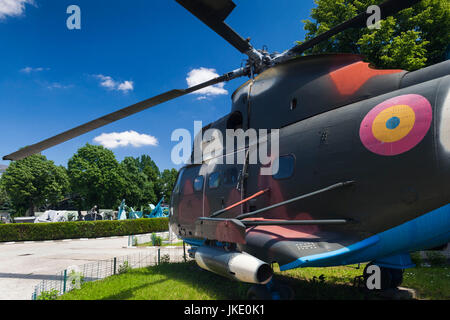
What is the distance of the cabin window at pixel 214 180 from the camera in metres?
8.04

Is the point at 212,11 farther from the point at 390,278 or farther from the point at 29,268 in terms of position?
the point at 29,268

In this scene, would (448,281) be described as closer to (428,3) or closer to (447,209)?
(447,209)

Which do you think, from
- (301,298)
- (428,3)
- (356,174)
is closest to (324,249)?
(356,174)

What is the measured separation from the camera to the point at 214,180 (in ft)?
26.9

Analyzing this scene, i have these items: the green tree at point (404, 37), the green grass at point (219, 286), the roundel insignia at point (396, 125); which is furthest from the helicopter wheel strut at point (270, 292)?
the green tree at point (404, 37)

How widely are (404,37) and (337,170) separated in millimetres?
12081

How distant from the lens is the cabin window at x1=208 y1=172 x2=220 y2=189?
804 centimetres

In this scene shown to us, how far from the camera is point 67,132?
843 cm

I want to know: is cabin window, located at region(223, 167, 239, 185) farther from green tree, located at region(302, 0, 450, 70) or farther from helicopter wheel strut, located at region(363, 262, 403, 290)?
green tree, located at region(302, 0, 450, 70)

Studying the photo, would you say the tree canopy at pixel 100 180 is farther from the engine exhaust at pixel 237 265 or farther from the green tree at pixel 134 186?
the engine exhaust at pixel 237 265

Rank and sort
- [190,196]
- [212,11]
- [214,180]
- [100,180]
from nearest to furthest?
[212,11], [214,180], [190,196], [100,180]

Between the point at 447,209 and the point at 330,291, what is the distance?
462cm

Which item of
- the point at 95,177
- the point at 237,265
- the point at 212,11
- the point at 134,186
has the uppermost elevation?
the point at 95,177

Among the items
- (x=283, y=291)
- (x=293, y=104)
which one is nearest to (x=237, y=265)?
(x=283, y=291)
